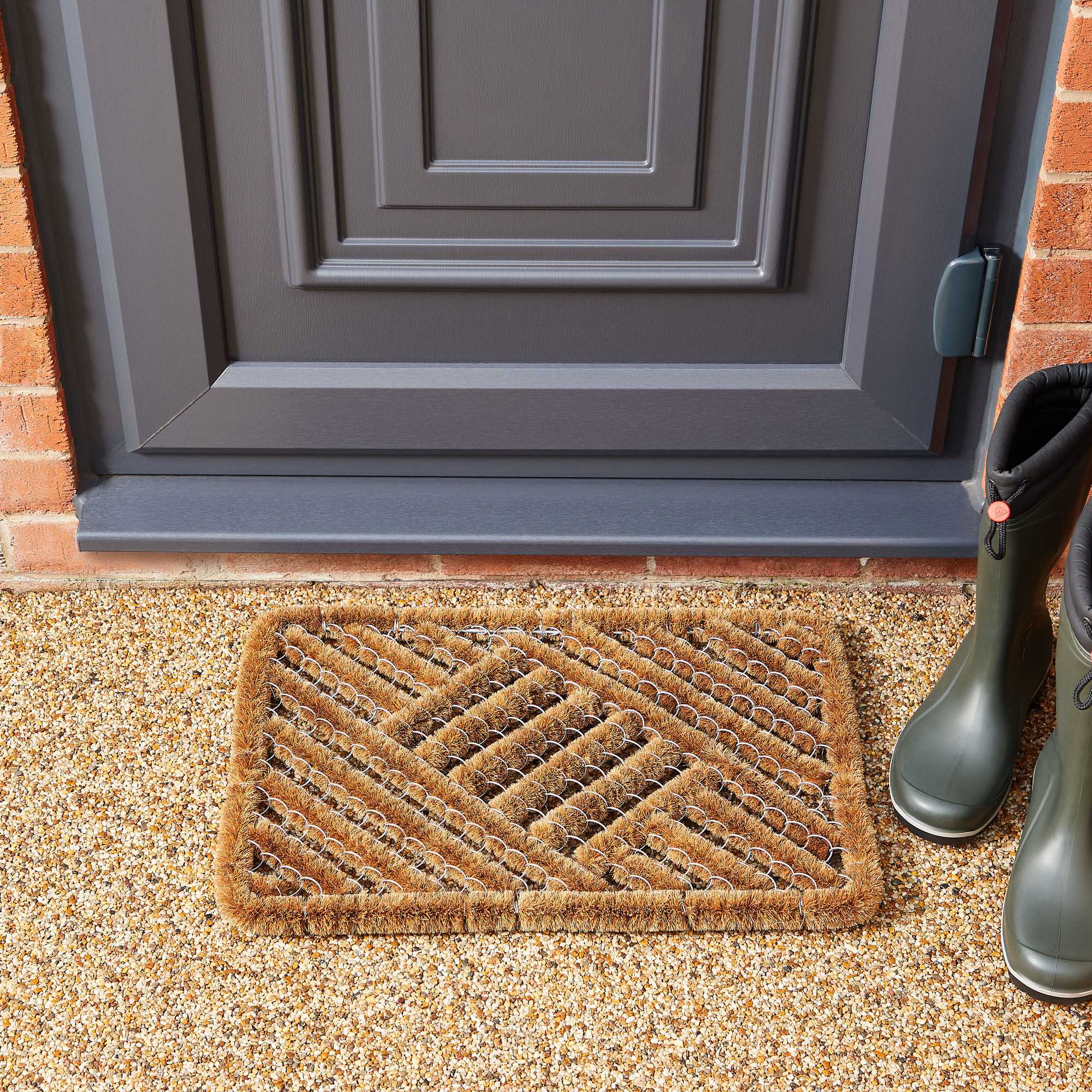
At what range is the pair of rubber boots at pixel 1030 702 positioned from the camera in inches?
43.8

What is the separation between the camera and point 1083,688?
1.06 m

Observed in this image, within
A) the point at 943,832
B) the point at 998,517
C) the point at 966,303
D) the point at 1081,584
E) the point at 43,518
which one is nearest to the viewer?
the point at 1081,584

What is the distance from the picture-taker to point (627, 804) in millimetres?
1326

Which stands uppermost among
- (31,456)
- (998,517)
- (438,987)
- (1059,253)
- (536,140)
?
(536,140)

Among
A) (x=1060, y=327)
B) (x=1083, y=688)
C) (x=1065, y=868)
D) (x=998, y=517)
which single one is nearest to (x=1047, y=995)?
(x=1065, y=868)

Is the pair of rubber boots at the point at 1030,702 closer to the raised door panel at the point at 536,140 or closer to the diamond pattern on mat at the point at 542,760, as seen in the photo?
the diamond pattern on mat at the point at 542,760

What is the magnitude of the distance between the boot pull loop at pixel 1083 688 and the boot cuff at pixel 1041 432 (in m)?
0.19

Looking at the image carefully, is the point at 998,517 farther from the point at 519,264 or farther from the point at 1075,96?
the point at 519,264

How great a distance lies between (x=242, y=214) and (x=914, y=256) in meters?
0.91

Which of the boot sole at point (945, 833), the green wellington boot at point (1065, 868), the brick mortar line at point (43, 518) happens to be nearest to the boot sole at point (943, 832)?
the boot sole at point (945, 833)

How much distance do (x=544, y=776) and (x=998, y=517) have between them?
586 millimetres

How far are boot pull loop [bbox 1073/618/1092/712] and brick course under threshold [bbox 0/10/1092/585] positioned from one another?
603 millimetres

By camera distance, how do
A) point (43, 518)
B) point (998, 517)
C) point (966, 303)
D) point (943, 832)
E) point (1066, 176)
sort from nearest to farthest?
point (998, 517) < point (943, 832) < point (1066, 176) < point (966, 303) < point (43, 518)

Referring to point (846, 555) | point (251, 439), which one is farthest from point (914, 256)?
point (251, 439)
